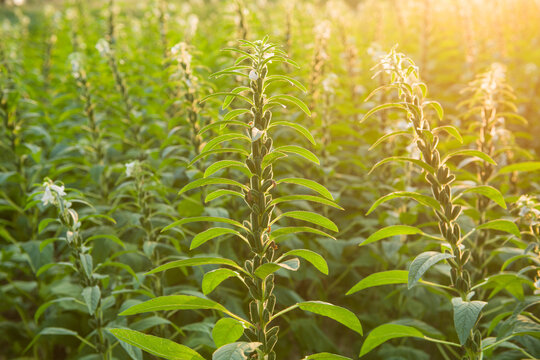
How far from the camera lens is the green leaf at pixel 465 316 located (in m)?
1.59

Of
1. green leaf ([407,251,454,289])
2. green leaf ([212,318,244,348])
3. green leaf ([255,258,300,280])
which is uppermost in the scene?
Result: green leaf ([255,258,300,280])

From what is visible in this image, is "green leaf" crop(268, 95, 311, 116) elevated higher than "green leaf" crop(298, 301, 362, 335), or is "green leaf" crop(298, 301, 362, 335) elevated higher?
"green leaf" crop(268, 95, 311, 116)

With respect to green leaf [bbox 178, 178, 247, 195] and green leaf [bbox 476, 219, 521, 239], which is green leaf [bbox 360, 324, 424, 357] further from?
green leaf [bbox 178, 178, 247, 195]

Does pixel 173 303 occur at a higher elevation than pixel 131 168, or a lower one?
lower

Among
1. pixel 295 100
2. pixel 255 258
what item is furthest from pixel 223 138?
pixel 255 258

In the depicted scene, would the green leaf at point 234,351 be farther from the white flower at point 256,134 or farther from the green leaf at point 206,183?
the white flower at point 256,134

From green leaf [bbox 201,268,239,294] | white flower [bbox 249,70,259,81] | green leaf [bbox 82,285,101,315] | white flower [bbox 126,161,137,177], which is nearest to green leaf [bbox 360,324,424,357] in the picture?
green leaf [bbox 201,268,239,294]

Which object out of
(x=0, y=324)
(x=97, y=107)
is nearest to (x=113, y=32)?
(x=97, y=107)

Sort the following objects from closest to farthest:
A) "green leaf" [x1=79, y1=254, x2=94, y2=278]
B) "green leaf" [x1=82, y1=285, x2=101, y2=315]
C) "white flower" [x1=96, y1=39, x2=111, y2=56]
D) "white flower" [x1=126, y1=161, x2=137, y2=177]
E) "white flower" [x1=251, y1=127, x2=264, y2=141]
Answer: "white flower" [x1=251, y1=127, x2=264, y2=141] → "green leaf" [x1=82, y1=285, x2=101, y2=315] → "green leaf" [x1=79, y1=254, x2=94, y2=278] → "white flower" [x1=126, y1=161, x2=137, y2=177] → "white flower" [x1=96, y1=39, x2=111, y2=56]

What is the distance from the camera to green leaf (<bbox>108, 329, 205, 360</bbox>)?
1.71 meters

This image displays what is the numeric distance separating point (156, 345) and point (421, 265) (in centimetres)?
106

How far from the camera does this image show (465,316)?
1.64 m

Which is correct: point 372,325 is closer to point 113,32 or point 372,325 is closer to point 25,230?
point 25,230

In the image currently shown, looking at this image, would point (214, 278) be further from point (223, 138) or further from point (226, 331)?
point (223, 138)
